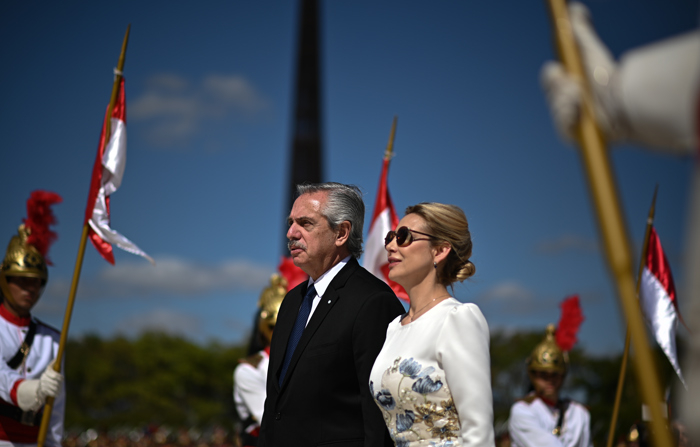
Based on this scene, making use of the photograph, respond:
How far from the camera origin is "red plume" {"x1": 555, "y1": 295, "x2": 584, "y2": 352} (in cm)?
924

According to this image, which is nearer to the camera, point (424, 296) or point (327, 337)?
point (424, 296)

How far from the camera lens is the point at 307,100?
121 ft

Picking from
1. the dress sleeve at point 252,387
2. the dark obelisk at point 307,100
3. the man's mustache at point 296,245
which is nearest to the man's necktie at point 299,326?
the man's mustache at point 296,245

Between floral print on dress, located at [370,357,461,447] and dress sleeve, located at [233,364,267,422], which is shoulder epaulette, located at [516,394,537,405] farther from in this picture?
floral print on dress, located at [370,357,461,447]

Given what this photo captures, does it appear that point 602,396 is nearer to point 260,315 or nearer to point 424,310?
point 260,315

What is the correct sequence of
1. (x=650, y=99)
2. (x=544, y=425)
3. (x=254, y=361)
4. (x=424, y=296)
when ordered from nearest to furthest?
(x=650, y=99)
(x=424, y=296)
(x=254, y=361)
(x=544, y=425)

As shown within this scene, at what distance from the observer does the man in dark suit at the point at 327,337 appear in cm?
374

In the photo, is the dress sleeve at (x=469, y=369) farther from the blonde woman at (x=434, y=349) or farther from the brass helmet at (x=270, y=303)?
the brass helmet at (x=270, y=303)

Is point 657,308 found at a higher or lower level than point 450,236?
higher

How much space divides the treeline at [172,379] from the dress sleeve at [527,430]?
107ft

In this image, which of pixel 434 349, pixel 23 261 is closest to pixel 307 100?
pixel 23 261

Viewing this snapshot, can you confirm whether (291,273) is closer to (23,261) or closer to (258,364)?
(258,364)

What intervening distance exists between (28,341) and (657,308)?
5.73 m

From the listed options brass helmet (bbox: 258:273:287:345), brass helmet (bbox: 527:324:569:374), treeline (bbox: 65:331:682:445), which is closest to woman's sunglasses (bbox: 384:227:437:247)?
brass helmet (bbox: 258:273:287:345)
